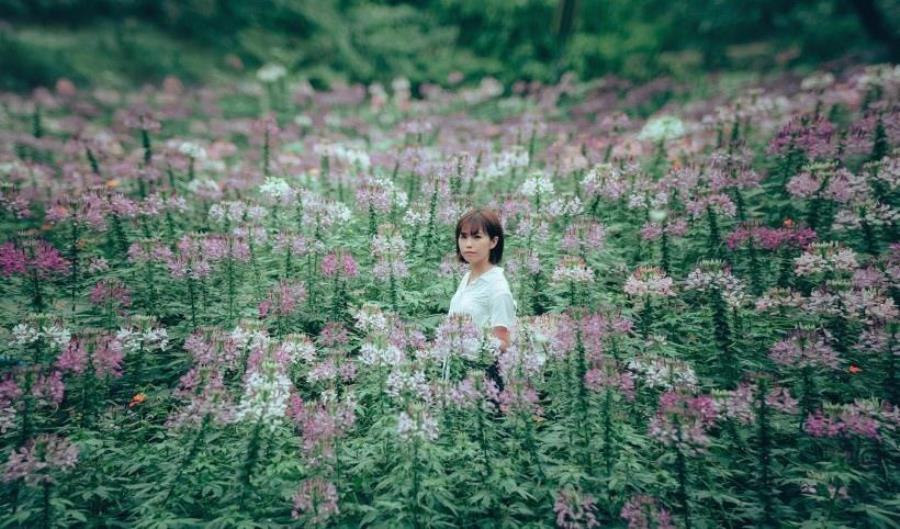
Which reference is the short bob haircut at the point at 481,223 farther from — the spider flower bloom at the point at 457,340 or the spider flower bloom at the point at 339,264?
the spider flower bloom at the point at 339,264

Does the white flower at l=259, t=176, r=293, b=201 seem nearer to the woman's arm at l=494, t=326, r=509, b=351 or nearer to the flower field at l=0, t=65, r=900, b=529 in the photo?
the flower field at l=0, t=65, r=900, b=529

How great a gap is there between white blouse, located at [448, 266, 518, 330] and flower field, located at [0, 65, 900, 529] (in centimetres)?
32

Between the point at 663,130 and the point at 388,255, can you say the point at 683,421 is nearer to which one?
the point at 388,255

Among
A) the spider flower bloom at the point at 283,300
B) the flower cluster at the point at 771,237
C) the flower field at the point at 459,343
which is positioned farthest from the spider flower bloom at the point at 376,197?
the flower cluster at the point at 771,237

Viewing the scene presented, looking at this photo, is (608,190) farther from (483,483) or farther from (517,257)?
(483,483)

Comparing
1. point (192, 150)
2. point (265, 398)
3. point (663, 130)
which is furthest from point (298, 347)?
point (663, 130)

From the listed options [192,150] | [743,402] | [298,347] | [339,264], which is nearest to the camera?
[743,402]

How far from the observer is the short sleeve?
410 centimetres

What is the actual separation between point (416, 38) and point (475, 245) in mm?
12519

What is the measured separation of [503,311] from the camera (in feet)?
13.5

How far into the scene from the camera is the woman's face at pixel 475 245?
4305mm

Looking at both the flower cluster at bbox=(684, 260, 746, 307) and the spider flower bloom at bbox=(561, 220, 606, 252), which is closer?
the flower cluster at bbox=(684, 260, 746, 307)

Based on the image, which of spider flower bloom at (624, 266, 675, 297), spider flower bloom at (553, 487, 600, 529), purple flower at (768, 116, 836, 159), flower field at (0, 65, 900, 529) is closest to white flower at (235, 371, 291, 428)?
flower field at (0, 65, 900, 529)

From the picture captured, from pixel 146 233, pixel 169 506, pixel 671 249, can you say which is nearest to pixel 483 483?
pixel 169 506
